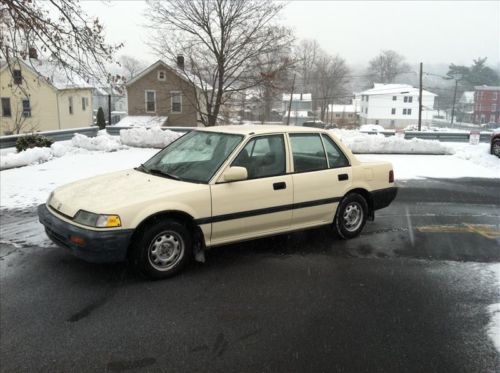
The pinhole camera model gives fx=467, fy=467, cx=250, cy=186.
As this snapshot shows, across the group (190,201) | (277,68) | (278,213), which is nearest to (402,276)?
(278,213)

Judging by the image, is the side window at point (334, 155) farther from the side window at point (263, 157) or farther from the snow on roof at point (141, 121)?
the snow on roof at point (141, 121)

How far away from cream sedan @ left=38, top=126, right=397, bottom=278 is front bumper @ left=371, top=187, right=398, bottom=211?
0.03 metres

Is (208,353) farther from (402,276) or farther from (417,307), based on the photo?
(402,276)

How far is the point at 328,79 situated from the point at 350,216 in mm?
85164

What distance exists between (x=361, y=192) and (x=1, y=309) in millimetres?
4557

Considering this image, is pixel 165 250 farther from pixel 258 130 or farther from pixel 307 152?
pixel 307 152

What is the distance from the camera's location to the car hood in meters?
4.72

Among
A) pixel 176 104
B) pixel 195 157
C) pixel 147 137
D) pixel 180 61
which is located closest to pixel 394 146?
pixel 147 137

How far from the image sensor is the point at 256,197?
5.34 meters

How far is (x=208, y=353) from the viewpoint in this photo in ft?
11.7

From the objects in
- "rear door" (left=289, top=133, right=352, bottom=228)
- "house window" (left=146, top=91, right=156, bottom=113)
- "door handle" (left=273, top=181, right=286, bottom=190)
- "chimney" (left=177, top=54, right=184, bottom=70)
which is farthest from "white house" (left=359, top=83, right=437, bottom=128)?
"door handle" (left=273, top=181, right=286, bottom=190)

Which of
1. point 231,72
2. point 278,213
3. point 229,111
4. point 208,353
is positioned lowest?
point 208,353

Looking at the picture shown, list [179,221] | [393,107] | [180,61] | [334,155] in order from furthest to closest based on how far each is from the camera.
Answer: [393,107] → [180,61] → [334,155] → [179,221]

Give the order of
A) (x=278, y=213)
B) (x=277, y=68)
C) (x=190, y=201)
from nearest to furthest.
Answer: (x=190, y=201)
(x=278, y=213)
(x=277, y=68)
